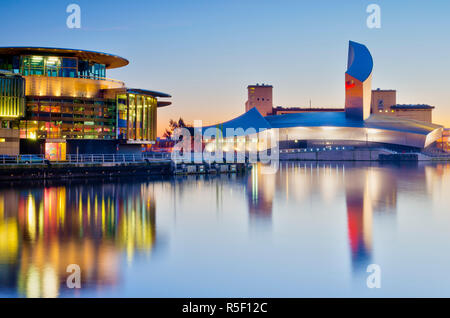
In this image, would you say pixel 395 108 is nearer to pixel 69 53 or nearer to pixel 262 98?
pixel 262 98

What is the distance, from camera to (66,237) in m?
11.0

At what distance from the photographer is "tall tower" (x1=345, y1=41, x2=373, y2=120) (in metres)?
73.8

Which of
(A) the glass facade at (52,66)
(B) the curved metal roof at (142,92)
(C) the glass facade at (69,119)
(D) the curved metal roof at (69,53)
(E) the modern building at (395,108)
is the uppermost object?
(E) the modern building at (395,108)

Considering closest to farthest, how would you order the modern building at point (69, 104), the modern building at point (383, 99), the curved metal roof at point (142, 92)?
1. the modern building at point (69, 104)
2. the curved metal roof at point (142, 92)
3. the modern building at point (383, 99)

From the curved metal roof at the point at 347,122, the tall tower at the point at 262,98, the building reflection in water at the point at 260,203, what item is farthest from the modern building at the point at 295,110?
the building reflection in water at the point at 260,203

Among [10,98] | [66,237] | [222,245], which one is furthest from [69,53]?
[222,245]

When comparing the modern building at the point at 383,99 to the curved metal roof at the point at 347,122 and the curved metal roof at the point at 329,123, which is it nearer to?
the curved metal roof at the point at 347,122

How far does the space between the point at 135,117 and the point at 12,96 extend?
10.4m

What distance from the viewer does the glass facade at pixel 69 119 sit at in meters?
37.8

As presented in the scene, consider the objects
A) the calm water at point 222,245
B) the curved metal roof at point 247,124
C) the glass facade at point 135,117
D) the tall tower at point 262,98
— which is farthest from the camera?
the tall tower at point 262,98

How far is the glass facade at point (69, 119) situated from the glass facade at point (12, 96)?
1727 mm

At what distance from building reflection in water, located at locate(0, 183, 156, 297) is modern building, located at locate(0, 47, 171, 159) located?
18.9 meters

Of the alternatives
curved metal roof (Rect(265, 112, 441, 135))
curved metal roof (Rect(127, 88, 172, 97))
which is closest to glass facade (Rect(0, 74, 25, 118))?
curved metal roof (Rect(127, 88, 172, 97))
